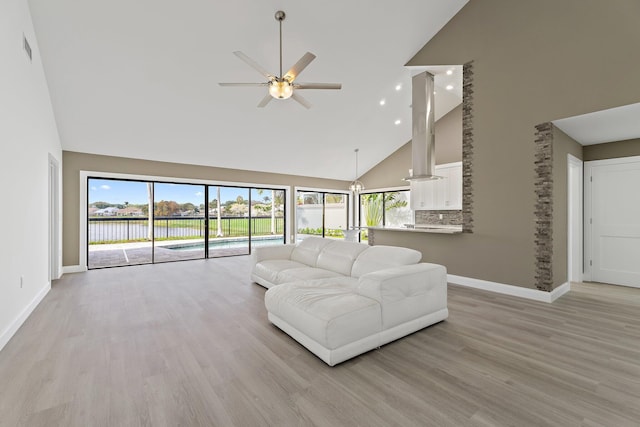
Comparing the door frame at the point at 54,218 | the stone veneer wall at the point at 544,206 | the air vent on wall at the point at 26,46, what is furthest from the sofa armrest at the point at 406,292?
the door frame at the point at 54,218

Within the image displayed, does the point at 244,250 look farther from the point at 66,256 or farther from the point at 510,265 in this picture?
the point at 510,265

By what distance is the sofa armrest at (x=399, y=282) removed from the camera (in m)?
2.49

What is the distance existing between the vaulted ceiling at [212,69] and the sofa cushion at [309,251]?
9.40ft

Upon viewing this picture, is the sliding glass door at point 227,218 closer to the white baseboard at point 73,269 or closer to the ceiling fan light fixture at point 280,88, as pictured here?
the white baseboard at point 73,269

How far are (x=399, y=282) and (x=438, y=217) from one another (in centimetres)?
511

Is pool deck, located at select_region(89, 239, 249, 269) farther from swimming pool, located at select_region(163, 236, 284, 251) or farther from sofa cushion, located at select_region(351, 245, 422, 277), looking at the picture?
sofa cushion, located at select_region(351, 245, 422, 277)

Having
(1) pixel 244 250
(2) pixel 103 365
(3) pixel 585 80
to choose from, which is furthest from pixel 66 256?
(3) pixel 585 80

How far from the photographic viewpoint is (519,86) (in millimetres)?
4059

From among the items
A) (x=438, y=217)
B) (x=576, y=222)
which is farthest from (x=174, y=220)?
(x=576, y=222)

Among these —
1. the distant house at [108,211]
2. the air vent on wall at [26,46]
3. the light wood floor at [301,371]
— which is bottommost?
the light wood floor at [301,371]

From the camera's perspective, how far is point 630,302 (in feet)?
12.3

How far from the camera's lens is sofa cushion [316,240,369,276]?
3707 millimetres

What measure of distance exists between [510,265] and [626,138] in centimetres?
283

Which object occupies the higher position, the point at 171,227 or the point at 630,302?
the point at 171,227
